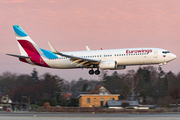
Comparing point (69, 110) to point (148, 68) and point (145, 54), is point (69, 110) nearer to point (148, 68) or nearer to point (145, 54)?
point (145, 54)

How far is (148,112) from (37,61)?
3134cm

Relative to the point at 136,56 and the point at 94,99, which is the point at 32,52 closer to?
the point at 136,56

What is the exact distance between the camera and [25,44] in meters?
57.3

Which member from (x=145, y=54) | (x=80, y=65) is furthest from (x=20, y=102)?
(x=145, y=54)

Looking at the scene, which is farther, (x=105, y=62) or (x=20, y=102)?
(x=20, y=102)

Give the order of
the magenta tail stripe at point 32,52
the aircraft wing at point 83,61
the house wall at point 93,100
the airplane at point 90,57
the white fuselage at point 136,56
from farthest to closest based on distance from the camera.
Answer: the house wall at point 93,100 → the magenta tail stripe at point 32,52 → the aircraft wing at point 83,61 → the airplane at point 90,57 → the white fuselage at point 136,56

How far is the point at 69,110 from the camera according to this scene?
72.9 metres

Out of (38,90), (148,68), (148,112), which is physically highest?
(148,68)

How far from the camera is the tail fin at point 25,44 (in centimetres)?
5603

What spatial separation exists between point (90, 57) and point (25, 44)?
1507cm

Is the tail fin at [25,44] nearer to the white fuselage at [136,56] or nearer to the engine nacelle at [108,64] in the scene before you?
the white fuselage at [136,56]

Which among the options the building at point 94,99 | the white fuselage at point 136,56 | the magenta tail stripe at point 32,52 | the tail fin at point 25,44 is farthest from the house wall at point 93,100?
the white fuselage at point 136,56

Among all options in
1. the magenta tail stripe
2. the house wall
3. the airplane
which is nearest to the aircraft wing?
the airplane

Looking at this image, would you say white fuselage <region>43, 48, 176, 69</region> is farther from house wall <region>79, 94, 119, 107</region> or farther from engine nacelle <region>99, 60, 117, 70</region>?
house wall <region>79, 94, 119, 107</region>
